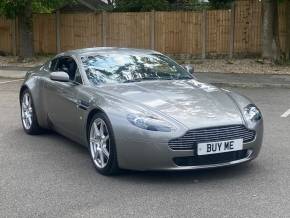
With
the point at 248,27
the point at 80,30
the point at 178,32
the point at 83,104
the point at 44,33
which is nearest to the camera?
the point at 83,104

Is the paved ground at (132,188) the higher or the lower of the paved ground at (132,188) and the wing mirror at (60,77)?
the lower

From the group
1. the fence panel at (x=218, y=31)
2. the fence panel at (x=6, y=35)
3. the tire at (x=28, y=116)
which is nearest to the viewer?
the tire at (x=28, y=116)

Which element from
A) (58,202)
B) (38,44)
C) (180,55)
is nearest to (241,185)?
(58,202)

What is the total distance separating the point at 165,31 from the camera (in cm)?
2259

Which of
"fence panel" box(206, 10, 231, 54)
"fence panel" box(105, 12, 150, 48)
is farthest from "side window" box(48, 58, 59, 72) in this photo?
"fence panel" box(105, 12, 150, 48)

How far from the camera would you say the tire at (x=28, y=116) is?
27.4 ft

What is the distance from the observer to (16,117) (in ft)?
32.9

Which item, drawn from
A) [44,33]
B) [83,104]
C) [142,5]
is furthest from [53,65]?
[142,5]

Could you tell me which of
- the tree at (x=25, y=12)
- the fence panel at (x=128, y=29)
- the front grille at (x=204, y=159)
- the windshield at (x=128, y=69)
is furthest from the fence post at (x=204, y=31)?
the front grille at (x=204, y=159)

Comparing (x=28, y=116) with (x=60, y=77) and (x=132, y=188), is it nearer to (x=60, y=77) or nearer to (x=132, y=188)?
(x=60, y=77)

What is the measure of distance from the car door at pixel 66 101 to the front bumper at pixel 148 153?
112 centimetres

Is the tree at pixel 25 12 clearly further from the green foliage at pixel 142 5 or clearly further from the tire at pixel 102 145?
the tire at pixel 102 145

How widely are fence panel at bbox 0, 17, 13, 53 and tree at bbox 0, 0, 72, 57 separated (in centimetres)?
228

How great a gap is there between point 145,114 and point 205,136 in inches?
25.9
